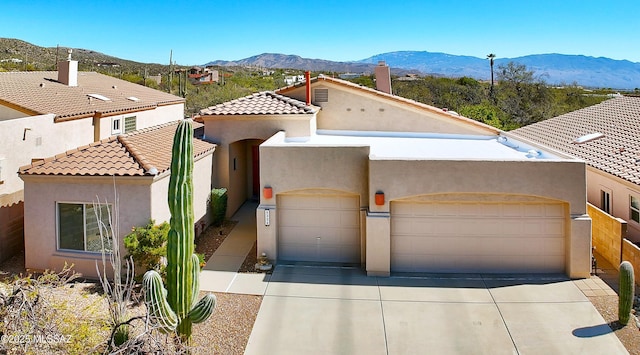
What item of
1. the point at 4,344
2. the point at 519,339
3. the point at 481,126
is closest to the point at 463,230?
the point at 519,339

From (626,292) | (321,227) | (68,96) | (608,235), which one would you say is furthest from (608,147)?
(68,96)

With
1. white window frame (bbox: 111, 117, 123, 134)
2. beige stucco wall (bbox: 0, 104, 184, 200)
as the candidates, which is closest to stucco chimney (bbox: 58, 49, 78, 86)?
white window frame (bbox: 111, 117, 123, 134)

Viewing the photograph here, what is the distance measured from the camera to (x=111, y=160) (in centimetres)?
1563

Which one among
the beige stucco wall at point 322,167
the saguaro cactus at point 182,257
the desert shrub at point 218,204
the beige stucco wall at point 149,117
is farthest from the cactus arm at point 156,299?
the beige stucco wall at point 149,117

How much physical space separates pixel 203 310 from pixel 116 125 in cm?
1910

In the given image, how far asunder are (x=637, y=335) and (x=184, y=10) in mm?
49336

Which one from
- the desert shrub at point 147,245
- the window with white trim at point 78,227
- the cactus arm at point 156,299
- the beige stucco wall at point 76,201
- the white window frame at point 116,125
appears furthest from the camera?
the white window frame at point 116,125

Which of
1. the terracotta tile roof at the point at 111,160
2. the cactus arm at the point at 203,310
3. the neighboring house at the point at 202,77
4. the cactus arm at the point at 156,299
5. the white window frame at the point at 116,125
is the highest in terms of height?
the neighboring house at the point at 202,77

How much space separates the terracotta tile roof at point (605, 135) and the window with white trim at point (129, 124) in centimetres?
2367

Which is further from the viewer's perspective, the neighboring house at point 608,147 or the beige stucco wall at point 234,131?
the beige stucco wall at point 234,131

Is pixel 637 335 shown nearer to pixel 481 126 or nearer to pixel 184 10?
pixel 481 126

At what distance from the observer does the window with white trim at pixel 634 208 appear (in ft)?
55.4

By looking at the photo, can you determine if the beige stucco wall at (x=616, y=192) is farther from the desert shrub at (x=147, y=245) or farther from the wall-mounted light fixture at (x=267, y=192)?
the desert shrub at (x=147, y=245)

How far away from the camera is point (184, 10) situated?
1953 inches
